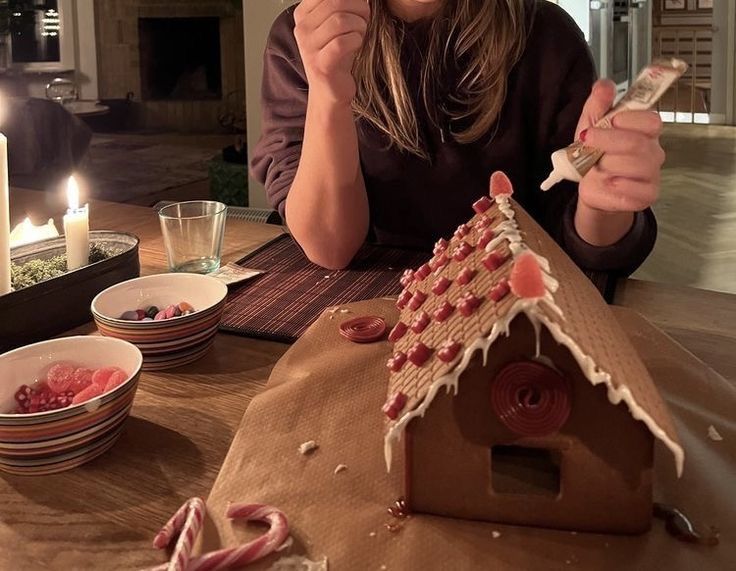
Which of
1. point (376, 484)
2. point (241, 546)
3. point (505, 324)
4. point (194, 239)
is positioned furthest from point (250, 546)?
point (194, 239)

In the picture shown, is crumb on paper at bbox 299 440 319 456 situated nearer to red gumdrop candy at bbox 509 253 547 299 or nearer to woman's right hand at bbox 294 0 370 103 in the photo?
red gumdrop candy at bbox 509 253 547 299

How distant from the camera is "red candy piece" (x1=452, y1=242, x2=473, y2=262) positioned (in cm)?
66

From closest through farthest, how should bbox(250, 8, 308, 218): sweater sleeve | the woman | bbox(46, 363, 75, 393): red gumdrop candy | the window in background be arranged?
bbox(46, 363, 75, 393): red gumdrop candy < the woman < bbox(250, 8, 308, 218): sweater sleeve < the window in background

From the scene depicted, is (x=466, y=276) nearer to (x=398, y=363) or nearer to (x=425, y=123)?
(x=398, y=363)

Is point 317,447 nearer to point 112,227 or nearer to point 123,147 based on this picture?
point 112,227

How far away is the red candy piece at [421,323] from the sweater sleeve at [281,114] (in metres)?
0.68

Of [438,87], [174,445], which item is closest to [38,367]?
[174,445]

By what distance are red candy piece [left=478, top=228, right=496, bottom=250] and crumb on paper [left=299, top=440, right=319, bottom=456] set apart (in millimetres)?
208

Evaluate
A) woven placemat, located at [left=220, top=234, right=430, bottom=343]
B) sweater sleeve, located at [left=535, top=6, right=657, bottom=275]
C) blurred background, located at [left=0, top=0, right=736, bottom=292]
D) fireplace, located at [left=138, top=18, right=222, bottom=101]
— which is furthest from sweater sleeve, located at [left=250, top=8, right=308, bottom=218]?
fireplace, located at [left=138, top=18, right=222, bottom=101]

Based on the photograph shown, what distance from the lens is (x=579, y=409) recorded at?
0.54 meters

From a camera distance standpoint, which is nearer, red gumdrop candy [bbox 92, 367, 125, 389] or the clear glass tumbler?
red gumdrop candy [bbox 92, 367, 125, 389]

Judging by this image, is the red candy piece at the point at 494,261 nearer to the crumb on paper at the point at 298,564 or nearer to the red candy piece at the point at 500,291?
the red candy piece at the point at 500,291

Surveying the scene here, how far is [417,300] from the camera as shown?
0.70 metres

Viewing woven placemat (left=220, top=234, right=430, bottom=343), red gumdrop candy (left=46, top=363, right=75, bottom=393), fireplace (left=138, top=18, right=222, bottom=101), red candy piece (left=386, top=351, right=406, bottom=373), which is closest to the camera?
red candy piece (left=386, top=351, right=406, bottom=373)
